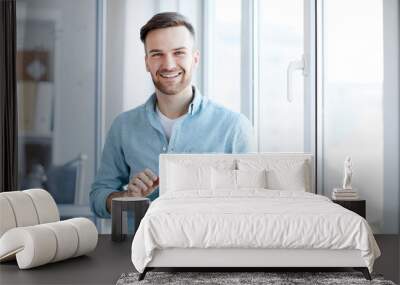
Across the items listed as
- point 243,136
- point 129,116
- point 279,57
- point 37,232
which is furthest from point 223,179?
point 37,232

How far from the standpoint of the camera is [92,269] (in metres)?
5.18

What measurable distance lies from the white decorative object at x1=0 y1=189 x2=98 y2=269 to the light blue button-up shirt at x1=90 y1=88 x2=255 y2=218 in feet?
4.04

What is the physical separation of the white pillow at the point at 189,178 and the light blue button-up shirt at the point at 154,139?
44 centimetres

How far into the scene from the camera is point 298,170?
6.46 meters

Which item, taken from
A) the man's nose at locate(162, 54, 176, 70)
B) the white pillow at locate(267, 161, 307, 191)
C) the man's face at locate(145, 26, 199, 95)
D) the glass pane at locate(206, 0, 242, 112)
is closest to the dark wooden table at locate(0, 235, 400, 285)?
the white pillow at locate(267, 161, 307, 191)

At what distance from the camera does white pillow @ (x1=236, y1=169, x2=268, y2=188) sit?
6254mm

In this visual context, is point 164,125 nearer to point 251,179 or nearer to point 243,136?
point 243,136

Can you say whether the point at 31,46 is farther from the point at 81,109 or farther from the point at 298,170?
the point at 298,170

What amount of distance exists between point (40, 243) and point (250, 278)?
4.95 ft

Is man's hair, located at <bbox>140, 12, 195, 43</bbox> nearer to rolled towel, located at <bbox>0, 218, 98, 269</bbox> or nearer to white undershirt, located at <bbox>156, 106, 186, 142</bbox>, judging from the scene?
white undershirt, located at <bbox>156, 106, 186, 142</bbox>

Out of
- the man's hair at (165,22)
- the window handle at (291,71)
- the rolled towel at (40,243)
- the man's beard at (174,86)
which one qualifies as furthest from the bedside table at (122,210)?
the window handle at (291,71)

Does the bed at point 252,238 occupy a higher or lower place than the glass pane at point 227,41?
lower

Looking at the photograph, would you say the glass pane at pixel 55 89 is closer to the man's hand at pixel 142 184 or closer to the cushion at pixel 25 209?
the man's hand at pixel 142 184

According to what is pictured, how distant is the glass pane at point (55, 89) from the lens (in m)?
6.98
